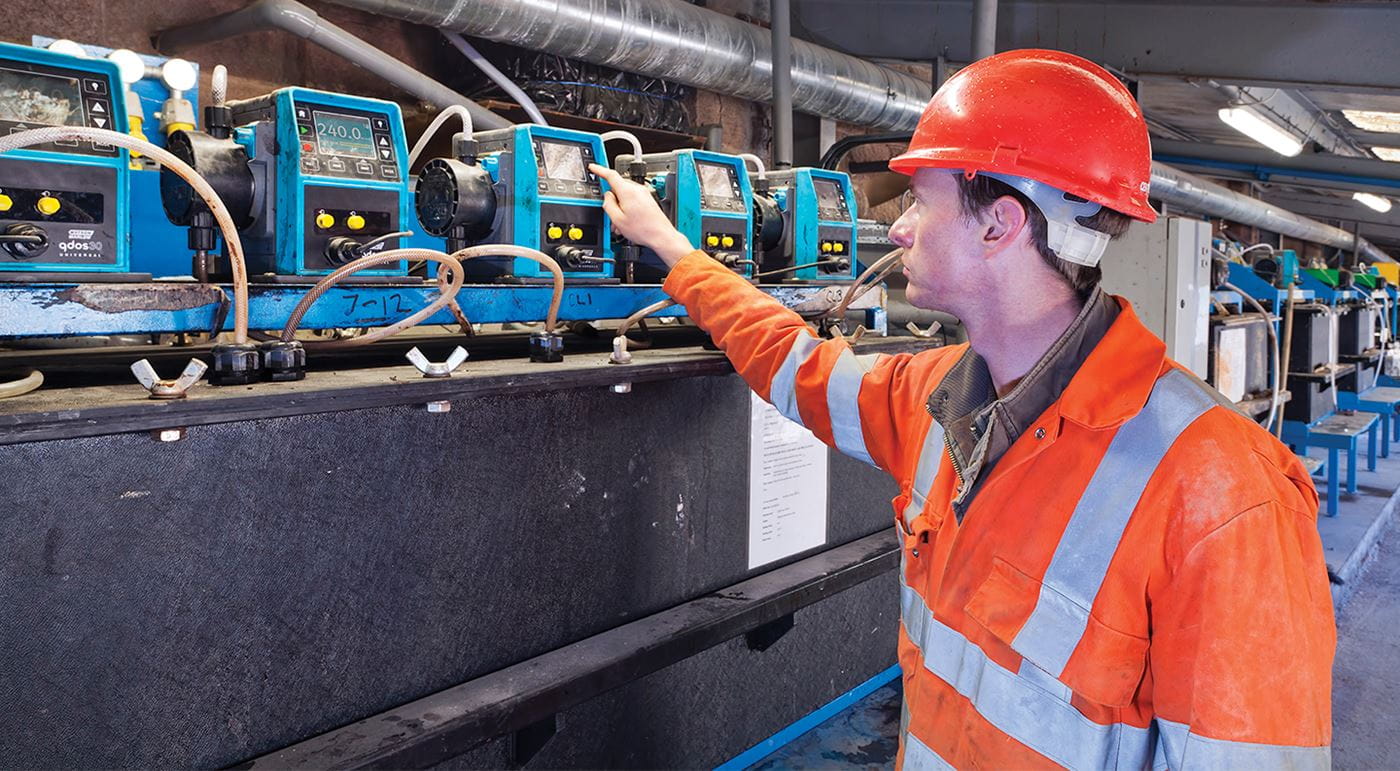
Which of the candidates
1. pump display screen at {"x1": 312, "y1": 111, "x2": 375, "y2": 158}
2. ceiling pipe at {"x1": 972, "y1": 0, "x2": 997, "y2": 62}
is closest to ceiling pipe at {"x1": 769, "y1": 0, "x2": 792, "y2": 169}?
ceiling pipe at {"x1": 972, "y1": 0, "x2": 997, "y2": 62}

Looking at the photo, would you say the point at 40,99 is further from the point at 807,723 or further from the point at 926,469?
the point at 807,723

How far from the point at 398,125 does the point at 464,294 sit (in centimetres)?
33

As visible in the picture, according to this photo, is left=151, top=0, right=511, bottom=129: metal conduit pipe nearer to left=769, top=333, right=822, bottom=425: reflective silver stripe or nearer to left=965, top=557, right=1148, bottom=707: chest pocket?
left=769, top=333, right=822, bottom=425: reflective silver stripe

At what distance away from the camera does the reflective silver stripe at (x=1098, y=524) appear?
103cm

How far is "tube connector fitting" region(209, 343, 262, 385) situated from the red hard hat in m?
0.92

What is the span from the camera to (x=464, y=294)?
1.81m

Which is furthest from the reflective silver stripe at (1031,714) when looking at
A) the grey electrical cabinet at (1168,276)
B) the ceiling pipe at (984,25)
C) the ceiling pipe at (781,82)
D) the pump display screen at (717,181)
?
the ceiling pipe at (781,82)

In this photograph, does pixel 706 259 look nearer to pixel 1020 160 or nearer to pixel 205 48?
pixel 1020 160

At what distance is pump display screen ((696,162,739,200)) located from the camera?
2.27 metres

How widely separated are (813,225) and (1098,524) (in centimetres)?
162

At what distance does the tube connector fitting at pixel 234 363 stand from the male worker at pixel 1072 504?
2.93ft

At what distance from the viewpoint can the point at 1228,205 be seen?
30.5 ft

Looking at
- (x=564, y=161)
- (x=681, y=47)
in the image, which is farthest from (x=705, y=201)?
(x=681, y=47)

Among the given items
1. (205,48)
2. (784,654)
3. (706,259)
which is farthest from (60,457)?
(205,48)
